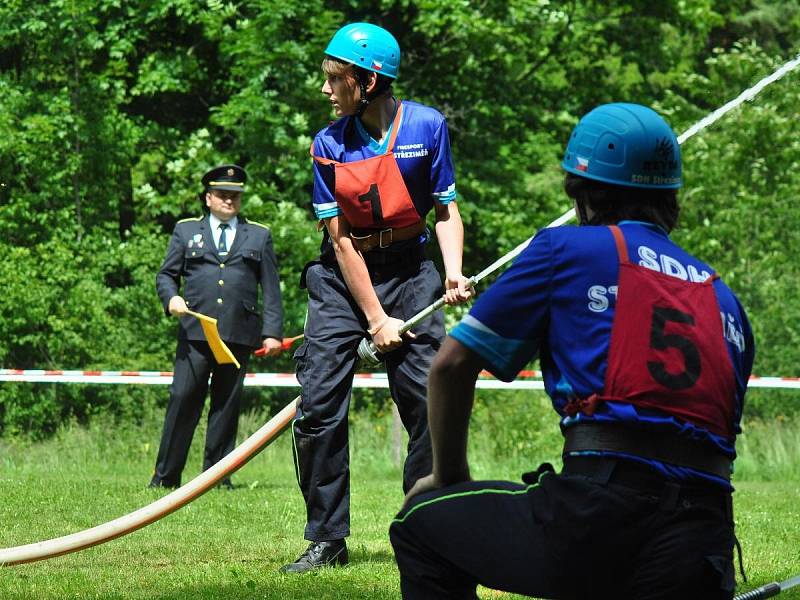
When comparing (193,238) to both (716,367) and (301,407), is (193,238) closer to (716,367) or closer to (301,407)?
(301,407)

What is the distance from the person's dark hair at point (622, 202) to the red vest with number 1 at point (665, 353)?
8.9 inches

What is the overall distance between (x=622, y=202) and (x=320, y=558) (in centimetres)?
320

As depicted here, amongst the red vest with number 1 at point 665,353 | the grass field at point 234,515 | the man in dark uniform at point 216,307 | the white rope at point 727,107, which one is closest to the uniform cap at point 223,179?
the man in dark uniform at point 216,307

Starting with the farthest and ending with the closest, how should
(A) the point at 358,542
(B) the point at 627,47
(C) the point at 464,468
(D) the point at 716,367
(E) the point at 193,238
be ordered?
1. (B) the point at 627,47
2. (E) the point at 193,238
3. (A) the point at 358,542
4. (C) the point at 464,468
5. (D) the point at 716,367

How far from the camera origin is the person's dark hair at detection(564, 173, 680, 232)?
3.43 m

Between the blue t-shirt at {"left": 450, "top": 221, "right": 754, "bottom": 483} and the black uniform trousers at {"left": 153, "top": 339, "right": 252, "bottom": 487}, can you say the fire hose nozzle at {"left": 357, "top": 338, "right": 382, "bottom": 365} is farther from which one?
the black uniform trousers at {"left": 153, "top": 339, "right": 252, "bottom": 487}

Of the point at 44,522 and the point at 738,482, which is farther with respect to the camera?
the point at 738,482

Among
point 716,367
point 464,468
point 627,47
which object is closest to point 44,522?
point 464,468

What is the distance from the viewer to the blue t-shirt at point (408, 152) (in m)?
5.99

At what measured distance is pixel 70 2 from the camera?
1775cm

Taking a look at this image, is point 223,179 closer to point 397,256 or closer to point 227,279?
point 227,279

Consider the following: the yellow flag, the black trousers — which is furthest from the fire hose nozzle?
the yellow flag

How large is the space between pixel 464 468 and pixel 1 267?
44.6 feet

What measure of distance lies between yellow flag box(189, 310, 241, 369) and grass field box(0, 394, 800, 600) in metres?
1.02
